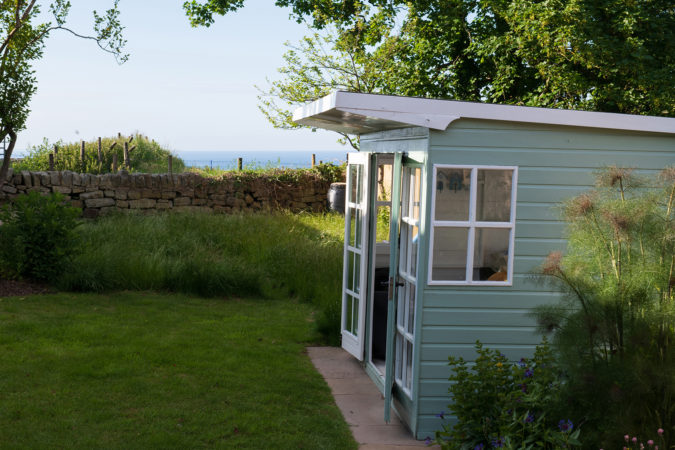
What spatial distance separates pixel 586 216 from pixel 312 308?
17.2 feet

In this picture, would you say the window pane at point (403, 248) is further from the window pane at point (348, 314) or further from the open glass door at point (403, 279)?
the window pane at point (348, 314)

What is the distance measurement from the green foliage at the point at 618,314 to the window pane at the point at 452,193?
2.52 feet

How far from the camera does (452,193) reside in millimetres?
4551

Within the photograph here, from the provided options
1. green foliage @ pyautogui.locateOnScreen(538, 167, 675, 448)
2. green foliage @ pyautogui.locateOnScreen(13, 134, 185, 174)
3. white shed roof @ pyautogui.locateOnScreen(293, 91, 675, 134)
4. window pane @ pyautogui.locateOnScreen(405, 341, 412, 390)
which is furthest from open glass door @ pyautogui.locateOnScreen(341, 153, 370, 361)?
green foliage @ pyautogui.locateOnScreen(13, 134, 185, 174)

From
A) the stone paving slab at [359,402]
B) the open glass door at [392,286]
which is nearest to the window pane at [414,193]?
the open glass door at [392,286]

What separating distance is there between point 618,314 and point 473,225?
1166mm

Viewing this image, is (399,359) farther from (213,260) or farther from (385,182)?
(213,260)

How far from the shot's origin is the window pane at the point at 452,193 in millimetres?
4527

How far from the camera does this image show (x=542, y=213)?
15.2 feet

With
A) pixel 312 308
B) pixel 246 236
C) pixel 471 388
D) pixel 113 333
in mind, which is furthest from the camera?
pixel 246 236

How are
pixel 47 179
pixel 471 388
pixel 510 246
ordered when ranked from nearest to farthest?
1. pixel 471 388
2. pixel 510 246
3. pixel 47 179

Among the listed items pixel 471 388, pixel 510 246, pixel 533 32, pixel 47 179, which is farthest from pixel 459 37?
pixel 471 388

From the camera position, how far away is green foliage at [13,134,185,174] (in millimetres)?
17672

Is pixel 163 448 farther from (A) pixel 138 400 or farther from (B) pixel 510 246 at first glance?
(B) pixel 510 246
